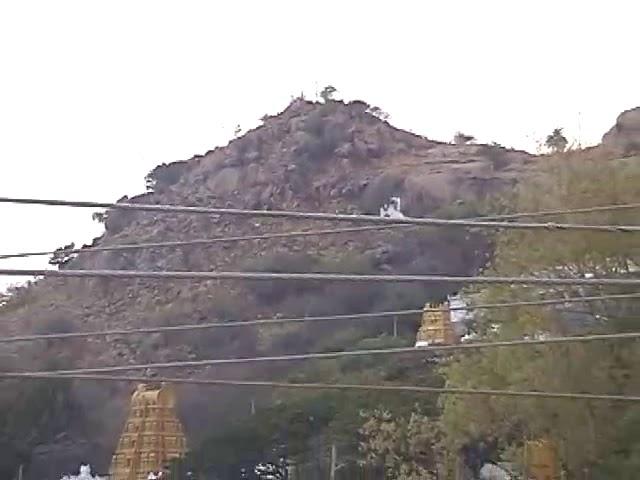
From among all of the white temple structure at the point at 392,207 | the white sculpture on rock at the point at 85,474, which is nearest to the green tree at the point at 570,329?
the white sculpture on rock at the point at 85,474

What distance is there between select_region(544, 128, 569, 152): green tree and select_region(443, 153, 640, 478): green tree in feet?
1.32

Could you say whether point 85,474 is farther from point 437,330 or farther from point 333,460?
point 437,330

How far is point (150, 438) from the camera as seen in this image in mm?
27953

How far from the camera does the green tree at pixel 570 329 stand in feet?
54.4

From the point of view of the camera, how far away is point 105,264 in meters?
42.8

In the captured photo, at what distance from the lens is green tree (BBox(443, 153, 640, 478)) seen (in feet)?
54.4

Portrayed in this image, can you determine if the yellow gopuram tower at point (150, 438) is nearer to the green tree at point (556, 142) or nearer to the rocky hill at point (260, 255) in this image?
the rocky hill at point (260, 255)

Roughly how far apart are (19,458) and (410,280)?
2500 centimetres

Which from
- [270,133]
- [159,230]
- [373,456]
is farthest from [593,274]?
[270,133]

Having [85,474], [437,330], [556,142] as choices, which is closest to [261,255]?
[437,330]

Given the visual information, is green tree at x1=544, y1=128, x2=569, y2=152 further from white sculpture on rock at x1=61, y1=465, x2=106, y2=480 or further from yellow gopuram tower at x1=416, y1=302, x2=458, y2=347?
white sculpture on rock at x1=61, y1=465, x2=106, y2=480

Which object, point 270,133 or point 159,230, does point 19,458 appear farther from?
point 270,133

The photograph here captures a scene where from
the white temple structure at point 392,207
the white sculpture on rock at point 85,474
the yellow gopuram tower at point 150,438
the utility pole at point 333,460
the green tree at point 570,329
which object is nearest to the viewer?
the green tree at point 570,329

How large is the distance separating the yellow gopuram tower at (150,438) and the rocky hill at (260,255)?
0.44m
